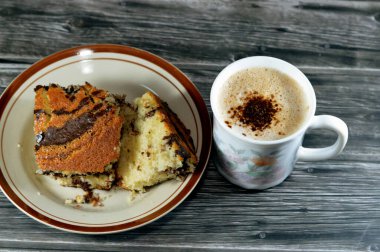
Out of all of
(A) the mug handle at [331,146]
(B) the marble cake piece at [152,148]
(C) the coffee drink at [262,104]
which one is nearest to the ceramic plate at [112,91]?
(B) the marble cake piece at [152,148]

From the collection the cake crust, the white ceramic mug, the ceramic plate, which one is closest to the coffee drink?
the white ceramic mug

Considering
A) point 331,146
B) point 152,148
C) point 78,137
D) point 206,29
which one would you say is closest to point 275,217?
point 331,146

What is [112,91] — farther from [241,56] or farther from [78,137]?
[241,56]

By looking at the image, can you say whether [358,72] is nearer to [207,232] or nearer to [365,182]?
[365,182]

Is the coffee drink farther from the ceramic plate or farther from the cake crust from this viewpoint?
the cake crust

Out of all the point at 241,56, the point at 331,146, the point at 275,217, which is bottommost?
the point at 275,217
